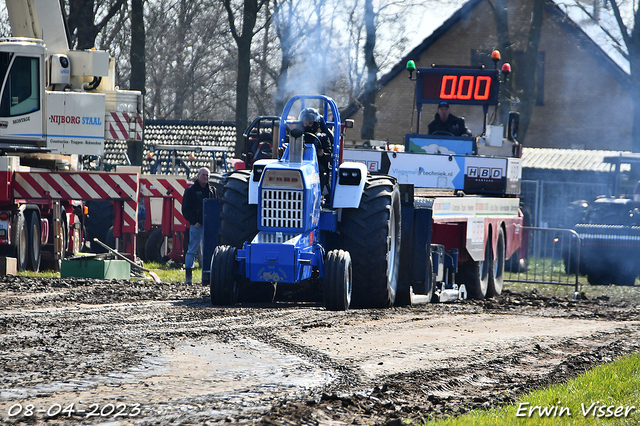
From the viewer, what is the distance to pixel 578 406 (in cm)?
555

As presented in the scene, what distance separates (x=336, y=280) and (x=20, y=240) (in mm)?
7111

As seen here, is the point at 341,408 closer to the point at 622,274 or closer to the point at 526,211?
the point at 622,274

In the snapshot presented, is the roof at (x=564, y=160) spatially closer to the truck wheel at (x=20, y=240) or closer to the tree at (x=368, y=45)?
the tree at (x=368, y=45)

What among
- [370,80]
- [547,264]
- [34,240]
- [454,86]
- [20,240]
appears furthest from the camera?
[370,80]

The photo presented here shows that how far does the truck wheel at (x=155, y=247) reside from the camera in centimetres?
1877

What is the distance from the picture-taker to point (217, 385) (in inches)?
211

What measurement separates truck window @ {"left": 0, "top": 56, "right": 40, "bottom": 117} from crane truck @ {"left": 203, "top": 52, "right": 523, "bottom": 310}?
5.39m

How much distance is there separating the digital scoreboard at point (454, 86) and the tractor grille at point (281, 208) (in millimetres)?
7085

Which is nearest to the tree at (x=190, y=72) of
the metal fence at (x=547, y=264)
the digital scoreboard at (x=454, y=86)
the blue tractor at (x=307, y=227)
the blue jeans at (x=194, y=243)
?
the metal fence at (x=547, y=264)

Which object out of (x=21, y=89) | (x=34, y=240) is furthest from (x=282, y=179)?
(x=21, y=89)

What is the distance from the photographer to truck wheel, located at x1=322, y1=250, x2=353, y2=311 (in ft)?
30.0

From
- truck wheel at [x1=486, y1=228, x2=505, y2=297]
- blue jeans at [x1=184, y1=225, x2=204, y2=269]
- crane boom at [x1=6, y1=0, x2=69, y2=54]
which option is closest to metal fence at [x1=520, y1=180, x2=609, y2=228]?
truck wheel at [x1=486, y1=228, x2=505, y2=297]

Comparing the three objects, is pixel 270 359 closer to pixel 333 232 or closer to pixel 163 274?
pixel 333 232

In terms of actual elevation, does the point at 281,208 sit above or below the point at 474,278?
above
